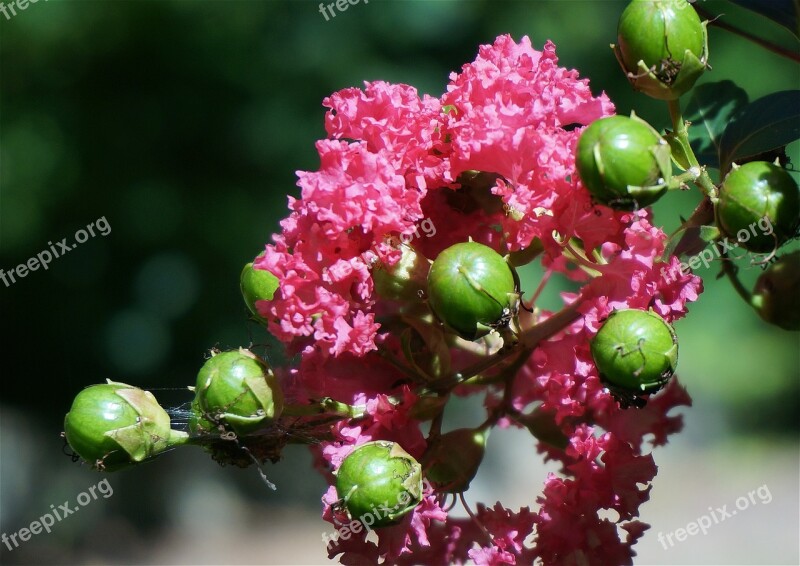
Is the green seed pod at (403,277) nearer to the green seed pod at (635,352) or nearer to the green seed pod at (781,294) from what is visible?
the green seed pod at (635,352)

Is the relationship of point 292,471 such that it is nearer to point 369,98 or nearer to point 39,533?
point 39,533

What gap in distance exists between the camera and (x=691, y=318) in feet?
12.0

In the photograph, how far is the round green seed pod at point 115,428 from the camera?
81 cm

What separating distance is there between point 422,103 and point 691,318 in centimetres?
309

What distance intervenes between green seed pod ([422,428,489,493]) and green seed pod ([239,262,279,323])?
200mm

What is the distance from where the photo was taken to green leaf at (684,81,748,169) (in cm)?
101

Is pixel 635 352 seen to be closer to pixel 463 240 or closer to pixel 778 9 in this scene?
pixel 463 240

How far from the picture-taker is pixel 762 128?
899 mm

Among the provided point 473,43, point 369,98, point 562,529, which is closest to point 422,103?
point 369,98
